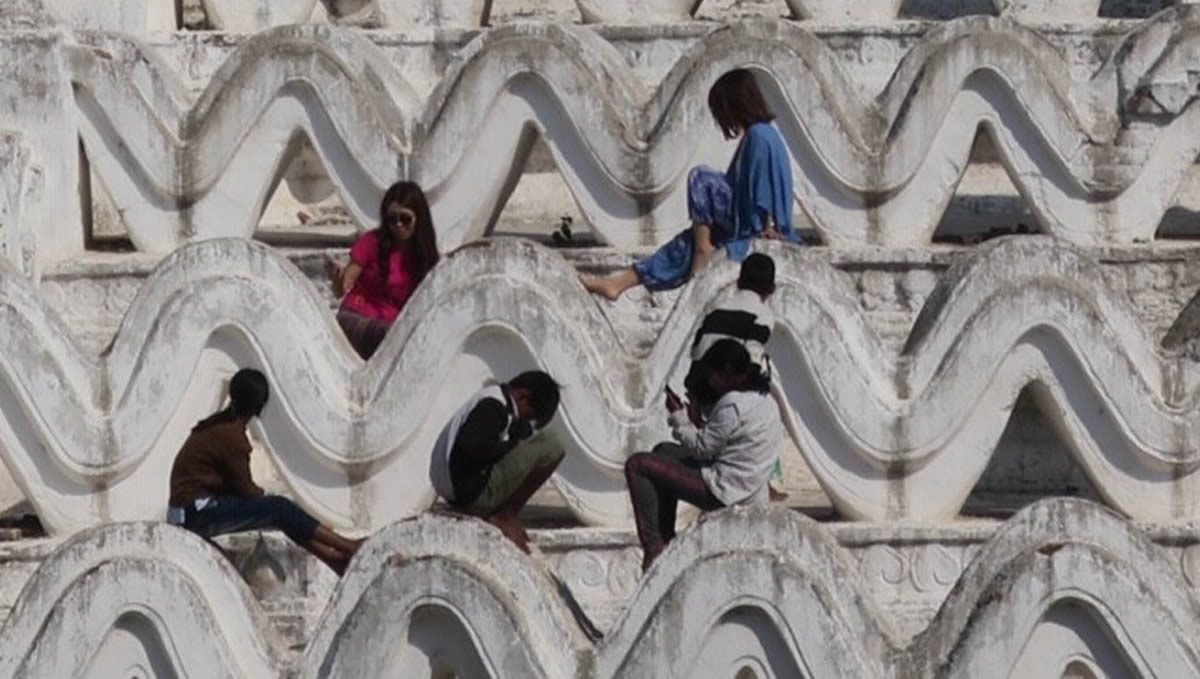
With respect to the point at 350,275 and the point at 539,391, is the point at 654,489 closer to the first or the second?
the point at 539,391

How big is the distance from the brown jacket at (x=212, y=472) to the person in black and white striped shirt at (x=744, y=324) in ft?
5.09

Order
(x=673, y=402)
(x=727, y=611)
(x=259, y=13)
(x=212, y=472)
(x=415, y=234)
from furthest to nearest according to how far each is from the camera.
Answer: (x=259, y=13)
(x=415, y=234)
(x=673, y=402)
(x=212, y=472)
(x=727, y=611)

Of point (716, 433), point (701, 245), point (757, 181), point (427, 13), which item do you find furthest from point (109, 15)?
point (716, 433)

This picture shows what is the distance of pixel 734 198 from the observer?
24734mm

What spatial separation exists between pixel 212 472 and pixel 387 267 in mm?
1676

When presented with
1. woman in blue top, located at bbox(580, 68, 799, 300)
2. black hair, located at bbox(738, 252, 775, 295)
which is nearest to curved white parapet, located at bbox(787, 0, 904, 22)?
woman in blue top, located at bbox(580, 68, 799, 300)

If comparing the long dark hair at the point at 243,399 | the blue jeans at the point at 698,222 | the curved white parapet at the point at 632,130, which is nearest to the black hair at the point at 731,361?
the blue jeans at the point at 698,222

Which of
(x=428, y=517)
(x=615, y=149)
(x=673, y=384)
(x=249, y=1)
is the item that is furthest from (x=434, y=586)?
(x=249, y=1)

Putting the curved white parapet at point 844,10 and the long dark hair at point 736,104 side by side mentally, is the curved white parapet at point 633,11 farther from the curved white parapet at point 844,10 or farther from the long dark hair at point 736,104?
the long dark hair at point 736,104

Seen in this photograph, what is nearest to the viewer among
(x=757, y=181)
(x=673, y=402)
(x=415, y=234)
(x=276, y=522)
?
(x=276, y=522)

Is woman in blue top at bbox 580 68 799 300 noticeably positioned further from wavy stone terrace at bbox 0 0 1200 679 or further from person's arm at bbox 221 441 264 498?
person's arm at bbox 221 441 264 498

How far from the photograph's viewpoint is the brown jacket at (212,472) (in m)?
23.5

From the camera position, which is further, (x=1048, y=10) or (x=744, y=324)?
(x=1048, y=10)

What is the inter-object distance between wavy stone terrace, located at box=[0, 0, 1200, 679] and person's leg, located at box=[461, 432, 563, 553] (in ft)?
0.96
